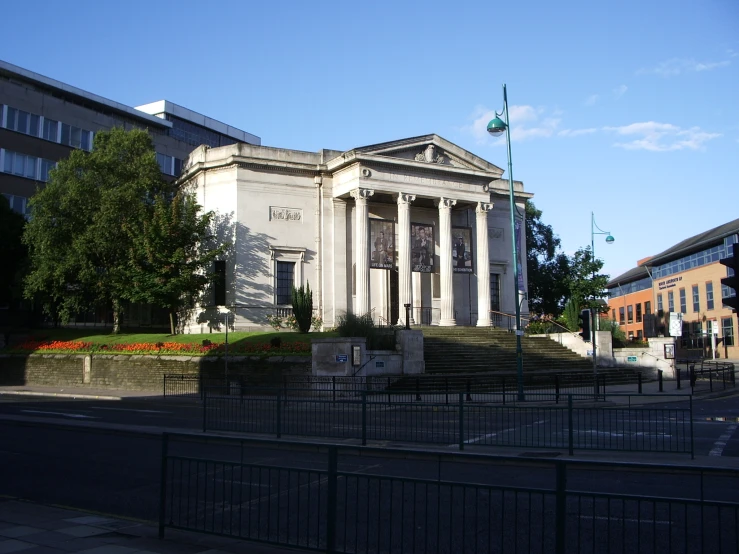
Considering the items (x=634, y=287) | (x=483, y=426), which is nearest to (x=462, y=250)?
(x=483, y=426)

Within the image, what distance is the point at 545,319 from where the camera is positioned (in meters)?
43.2

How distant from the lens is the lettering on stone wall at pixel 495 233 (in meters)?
46.4

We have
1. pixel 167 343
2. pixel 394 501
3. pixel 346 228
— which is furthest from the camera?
pixel 346 228

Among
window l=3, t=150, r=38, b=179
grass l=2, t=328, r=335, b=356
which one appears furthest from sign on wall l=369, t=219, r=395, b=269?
window l=3, t=150, r=38, b=179

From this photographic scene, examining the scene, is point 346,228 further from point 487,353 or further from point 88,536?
point 88,536

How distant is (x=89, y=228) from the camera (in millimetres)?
37719

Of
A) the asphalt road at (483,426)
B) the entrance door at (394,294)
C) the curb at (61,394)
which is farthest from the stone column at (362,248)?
the asphalt road at (483,426)

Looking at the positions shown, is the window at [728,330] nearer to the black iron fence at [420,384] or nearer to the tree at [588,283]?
the tree at [588,283]

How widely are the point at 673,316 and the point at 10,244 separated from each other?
41.8 meters

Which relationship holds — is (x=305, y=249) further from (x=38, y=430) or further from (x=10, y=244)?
(x=38, y=430)

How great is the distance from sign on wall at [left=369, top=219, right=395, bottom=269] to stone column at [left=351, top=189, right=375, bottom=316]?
925 mm

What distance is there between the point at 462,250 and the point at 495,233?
564 cm

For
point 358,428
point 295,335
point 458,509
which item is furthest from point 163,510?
point 295,335

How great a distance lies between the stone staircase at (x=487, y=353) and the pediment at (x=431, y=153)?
10.1 m
